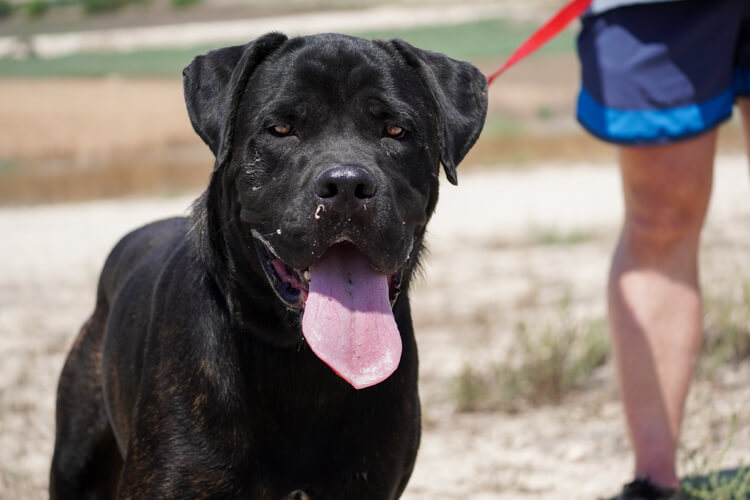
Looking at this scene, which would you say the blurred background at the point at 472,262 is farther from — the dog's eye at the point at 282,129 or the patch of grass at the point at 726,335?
the dog's eye at the point at 282,129

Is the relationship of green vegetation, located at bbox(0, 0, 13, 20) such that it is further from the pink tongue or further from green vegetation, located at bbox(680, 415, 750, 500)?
the pink tongue

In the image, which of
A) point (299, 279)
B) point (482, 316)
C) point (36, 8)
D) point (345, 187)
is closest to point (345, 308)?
point (299, 279)

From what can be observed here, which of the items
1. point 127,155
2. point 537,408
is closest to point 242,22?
point 127,155

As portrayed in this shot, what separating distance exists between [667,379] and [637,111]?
927 mm

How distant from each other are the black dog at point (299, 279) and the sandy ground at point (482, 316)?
0.47 meters

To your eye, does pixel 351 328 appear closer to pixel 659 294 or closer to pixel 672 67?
pixel 659 294

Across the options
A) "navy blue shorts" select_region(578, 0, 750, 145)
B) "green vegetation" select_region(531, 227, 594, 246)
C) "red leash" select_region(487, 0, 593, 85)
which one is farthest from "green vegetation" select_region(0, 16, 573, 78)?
"navy blue shorts" select_region(578, 0, 750, 145)

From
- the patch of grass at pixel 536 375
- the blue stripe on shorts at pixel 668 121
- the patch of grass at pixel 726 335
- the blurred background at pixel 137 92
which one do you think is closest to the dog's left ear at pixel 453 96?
the blue stripe on shorts at pixel 668 121

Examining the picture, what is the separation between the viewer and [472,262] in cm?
810

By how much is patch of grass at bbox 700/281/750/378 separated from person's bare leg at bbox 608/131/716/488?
146cm

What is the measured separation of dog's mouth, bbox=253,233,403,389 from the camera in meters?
2.48

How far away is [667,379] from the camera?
352 centimetres

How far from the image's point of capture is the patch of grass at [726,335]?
4996 mm

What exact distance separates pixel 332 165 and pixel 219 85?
51 cm
